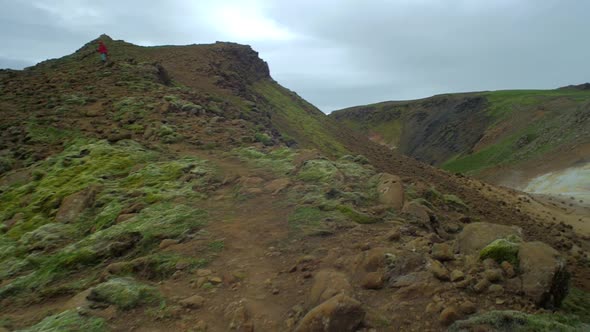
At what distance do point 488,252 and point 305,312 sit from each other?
2.37 m

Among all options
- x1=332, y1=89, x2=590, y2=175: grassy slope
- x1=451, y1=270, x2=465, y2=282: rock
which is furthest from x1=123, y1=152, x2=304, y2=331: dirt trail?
x1=332, y1=89, x2=590, y2=175: grassy slope

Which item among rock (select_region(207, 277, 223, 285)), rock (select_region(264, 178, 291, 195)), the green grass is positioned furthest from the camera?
the green grass

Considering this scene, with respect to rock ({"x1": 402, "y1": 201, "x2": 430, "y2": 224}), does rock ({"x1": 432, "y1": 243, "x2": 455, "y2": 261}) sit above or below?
below

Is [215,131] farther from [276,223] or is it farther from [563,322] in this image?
[563,322]

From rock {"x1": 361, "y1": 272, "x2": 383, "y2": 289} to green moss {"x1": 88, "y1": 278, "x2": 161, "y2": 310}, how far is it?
2533 mm

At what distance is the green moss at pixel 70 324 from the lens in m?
4.65

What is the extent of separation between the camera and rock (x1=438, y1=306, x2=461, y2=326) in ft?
13.9

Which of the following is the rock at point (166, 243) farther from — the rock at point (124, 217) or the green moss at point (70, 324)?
the green moss at point (70, 324)

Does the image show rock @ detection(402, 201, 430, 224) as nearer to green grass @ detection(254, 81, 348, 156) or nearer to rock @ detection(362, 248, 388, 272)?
rock @ detection(362, 248, 388, 272)

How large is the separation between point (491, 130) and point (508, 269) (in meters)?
54.2

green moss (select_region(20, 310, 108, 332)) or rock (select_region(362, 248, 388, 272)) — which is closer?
green moss (select_region(20, 310, 108, 332))

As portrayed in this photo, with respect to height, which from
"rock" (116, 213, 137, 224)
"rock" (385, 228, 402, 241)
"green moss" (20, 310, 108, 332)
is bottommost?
"green moss" (20, 310, 108, 332)

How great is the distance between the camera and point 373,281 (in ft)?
17.0

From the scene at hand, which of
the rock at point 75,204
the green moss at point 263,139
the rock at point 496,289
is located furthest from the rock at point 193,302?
the green moss at point 263,139
